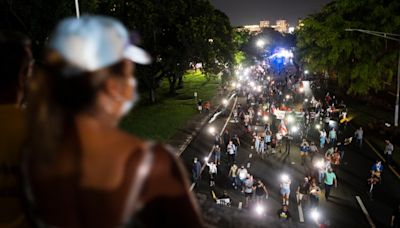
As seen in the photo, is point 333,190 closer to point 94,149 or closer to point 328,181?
point 328,181

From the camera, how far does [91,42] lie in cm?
156

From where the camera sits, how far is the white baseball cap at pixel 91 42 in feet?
5.11

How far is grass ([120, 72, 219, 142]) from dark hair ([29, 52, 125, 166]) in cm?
2084

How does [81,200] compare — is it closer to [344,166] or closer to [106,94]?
[106,94]

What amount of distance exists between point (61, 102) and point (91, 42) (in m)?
0.26

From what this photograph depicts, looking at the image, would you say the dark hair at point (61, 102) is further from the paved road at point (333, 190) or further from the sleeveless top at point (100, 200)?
the paved road at point (333, 190)

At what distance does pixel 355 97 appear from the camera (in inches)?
1841

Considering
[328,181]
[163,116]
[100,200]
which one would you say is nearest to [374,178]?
[328,181]

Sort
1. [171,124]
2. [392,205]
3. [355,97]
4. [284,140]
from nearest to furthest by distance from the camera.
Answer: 1. [392,205]
2. [284,140]
3. [171,124]
4. [355,97]

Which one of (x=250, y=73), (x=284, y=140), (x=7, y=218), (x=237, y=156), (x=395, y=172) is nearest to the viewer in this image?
(x=7, y=218)

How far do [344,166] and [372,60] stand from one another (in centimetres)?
1218

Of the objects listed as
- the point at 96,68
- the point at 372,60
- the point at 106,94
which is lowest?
the point at 372,60

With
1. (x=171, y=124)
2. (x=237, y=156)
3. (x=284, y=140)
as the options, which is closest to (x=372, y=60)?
(x=284, y=140)

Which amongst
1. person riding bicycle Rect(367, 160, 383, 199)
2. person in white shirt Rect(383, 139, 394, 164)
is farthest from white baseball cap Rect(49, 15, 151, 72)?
person in white shirt Rect(383, 139, 394, 164)
